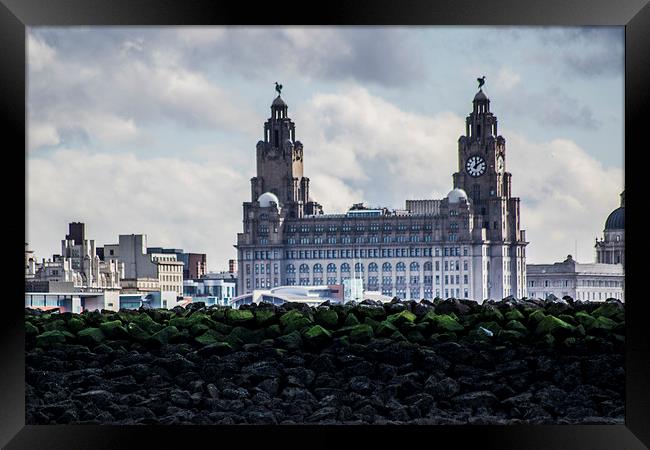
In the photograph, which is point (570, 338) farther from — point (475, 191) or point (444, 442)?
point (475, 191)

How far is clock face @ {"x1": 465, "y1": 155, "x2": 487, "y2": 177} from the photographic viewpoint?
47438mm

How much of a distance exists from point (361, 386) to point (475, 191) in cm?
4489

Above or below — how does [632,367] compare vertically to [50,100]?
below

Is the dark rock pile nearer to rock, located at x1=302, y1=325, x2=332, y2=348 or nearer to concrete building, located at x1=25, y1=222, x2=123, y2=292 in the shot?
rock, located at x1=302, y1=325, x2=332, y2=348

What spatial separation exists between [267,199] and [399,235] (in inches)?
257

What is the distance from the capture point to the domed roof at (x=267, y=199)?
1888 inches

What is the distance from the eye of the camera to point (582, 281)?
137 ft

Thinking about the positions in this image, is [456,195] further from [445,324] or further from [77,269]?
[445,324]

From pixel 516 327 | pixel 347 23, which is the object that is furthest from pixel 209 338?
pixel 347 23

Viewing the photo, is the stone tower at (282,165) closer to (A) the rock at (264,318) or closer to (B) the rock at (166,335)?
(A) the rock at (264,318)

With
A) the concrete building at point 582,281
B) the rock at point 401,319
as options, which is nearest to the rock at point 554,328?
the rock at point 401,319

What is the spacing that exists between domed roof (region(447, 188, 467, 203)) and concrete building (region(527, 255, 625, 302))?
499 cm

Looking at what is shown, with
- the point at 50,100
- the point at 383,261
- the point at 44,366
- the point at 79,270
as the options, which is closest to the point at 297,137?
the point at 383,261

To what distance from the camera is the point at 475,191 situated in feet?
160
